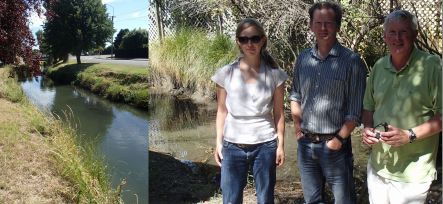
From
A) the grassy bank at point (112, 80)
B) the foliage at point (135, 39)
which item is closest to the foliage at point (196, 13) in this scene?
the foliage at point (135, 39)

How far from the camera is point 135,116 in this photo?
130 inches

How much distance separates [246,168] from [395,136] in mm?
743

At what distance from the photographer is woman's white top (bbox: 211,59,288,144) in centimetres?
224

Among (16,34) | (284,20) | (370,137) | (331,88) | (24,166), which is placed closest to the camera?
(370,137)

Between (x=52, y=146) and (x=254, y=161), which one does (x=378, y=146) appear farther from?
(x=52, y=146)

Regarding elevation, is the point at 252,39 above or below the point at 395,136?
above

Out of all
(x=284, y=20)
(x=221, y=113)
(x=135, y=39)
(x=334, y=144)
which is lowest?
(x=334, y=144)

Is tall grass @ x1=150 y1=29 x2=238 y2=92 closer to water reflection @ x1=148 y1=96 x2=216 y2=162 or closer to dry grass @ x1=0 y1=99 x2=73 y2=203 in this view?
water reflection @ x1=148 y1=96 x2=216 y2=162

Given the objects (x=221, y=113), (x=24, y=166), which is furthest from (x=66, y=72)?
(x=221, y=113)

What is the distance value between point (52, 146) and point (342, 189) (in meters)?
2.48

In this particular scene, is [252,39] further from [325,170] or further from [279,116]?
[325,170]

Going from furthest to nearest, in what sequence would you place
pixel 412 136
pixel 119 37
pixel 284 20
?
pixel 284 20 → pixel 119 37 → pixel 412 136

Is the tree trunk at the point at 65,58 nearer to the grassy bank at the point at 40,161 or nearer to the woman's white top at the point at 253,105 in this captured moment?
the grassy bank at the point at 40,161

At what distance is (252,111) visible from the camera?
2236 millimetres
